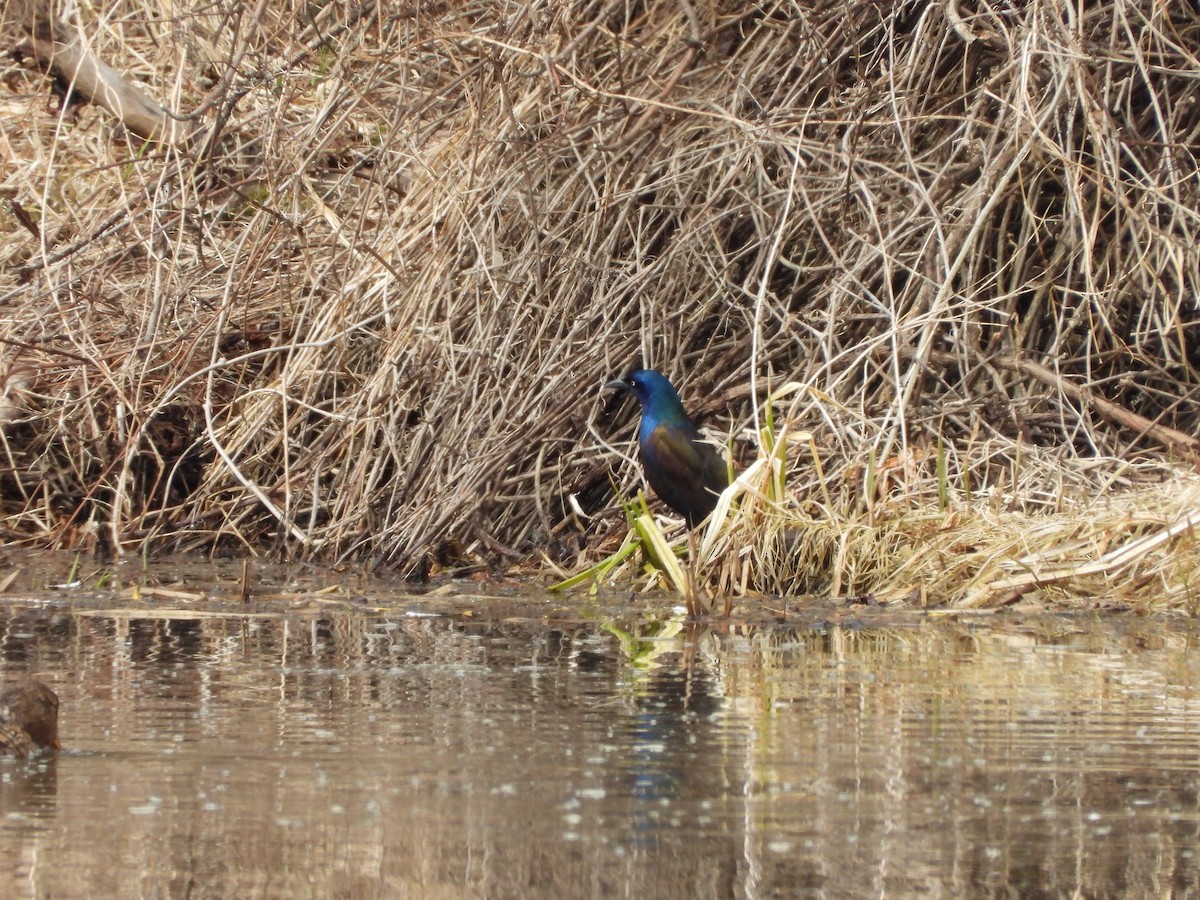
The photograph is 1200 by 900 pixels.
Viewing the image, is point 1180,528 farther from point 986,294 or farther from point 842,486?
point 986,294

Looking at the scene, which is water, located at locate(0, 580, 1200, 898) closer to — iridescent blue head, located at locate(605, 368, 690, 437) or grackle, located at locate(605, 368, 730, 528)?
grackle, located at locate(605, 368, 730, 528)

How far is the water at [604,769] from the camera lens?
254cm

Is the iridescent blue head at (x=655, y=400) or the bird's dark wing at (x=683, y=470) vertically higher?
the iridescent blue head at (x=655, y=400)

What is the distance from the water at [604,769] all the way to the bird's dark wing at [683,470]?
1672 mm

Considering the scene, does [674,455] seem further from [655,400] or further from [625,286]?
[625,286]

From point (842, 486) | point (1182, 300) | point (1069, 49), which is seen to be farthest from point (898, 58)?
point (842, 486)

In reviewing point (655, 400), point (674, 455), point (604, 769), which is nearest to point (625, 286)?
point (655, 400)

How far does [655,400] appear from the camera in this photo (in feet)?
22.3

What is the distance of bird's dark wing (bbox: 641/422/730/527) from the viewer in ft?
22.0

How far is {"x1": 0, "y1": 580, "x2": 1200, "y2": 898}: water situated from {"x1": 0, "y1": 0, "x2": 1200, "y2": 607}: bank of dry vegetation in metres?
2.09

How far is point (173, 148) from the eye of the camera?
7512 mm

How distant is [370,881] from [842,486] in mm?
4237

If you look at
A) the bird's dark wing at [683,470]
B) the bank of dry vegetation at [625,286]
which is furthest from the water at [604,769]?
the bank of dry vegetation at [625,286]

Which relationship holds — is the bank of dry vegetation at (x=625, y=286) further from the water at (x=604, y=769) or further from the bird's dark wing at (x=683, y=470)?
the water at (x=604, y=769)
